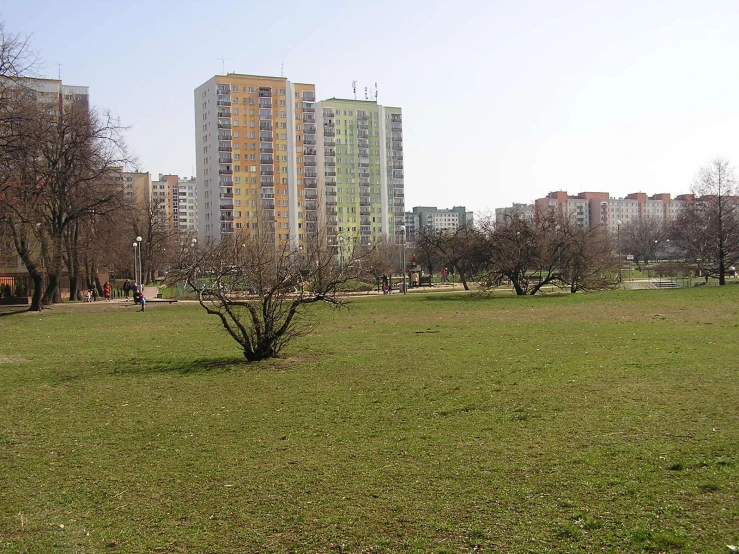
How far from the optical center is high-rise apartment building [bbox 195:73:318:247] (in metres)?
99.6

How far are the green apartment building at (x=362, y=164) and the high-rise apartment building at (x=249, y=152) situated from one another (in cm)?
996

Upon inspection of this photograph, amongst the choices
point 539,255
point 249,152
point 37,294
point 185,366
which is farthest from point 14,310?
point 249,152

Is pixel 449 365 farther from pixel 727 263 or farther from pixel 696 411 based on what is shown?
→ pixel 727 263

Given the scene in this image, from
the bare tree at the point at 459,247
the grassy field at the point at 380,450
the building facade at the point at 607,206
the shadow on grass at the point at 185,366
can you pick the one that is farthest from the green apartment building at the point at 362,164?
the grassy field at the point at 380,450

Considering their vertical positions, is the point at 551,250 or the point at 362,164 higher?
the point at 362,164

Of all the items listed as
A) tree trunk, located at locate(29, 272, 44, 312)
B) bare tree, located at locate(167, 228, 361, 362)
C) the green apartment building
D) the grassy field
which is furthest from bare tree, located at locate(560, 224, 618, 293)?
the green apartment building

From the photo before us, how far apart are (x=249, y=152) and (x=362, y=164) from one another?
25.9 m

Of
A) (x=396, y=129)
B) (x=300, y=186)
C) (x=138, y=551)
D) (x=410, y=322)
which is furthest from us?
(x=396, y=129)

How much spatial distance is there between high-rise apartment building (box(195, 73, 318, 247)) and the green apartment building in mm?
9957

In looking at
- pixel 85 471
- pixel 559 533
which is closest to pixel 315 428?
pixel 85 471

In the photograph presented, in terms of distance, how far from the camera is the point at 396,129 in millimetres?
124938

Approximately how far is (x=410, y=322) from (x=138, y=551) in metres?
20.1

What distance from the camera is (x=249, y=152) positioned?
10112 centimetres

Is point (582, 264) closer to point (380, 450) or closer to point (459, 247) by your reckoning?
point (459, 247)
